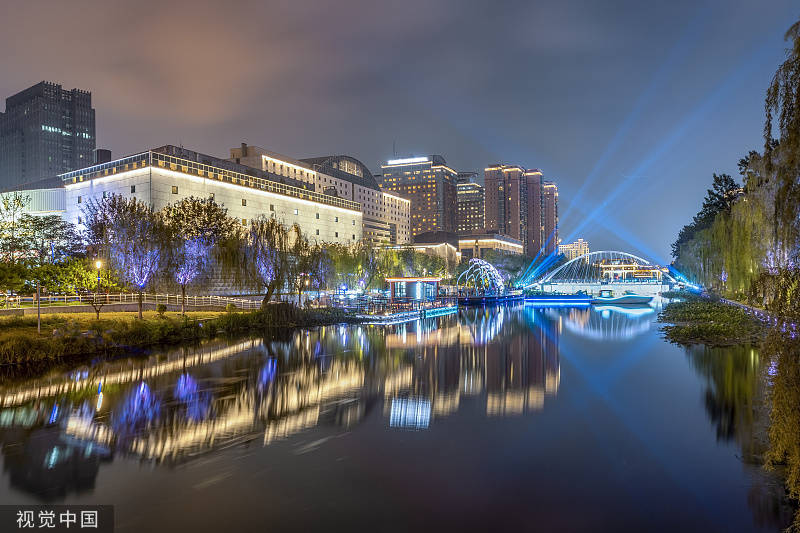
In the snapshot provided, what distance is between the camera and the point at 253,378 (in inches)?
782

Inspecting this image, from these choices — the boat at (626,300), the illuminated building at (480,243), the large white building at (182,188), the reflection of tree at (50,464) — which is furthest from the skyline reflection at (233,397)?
the illuminated building at (480,243)

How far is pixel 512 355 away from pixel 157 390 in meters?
17.0

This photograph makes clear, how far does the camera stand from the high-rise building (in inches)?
6708

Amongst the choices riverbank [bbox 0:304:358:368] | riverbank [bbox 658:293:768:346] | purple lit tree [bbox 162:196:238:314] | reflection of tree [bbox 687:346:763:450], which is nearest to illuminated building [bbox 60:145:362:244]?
purple lit tree [bbox 162:196:238:314]

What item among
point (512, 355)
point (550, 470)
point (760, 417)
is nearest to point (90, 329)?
point (512, 355)

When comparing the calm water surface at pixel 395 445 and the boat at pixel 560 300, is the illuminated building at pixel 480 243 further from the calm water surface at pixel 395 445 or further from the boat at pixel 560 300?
the calm water surface at pixel 395 445

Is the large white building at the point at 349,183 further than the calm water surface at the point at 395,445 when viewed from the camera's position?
Yes

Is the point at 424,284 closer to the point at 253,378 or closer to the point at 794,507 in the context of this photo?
the point at 253,378

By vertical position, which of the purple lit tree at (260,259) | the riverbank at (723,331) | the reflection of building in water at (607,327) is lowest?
the reflection of building in water at (607,327)

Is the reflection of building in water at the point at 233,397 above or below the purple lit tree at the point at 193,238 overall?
below

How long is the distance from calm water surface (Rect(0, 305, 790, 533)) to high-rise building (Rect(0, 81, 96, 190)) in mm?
188722

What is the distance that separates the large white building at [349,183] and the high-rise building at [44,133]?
9159 cm

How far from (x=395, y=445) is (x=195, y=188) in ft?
217

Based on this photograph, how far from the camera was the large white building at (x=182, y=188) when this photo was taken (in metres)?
65.2
